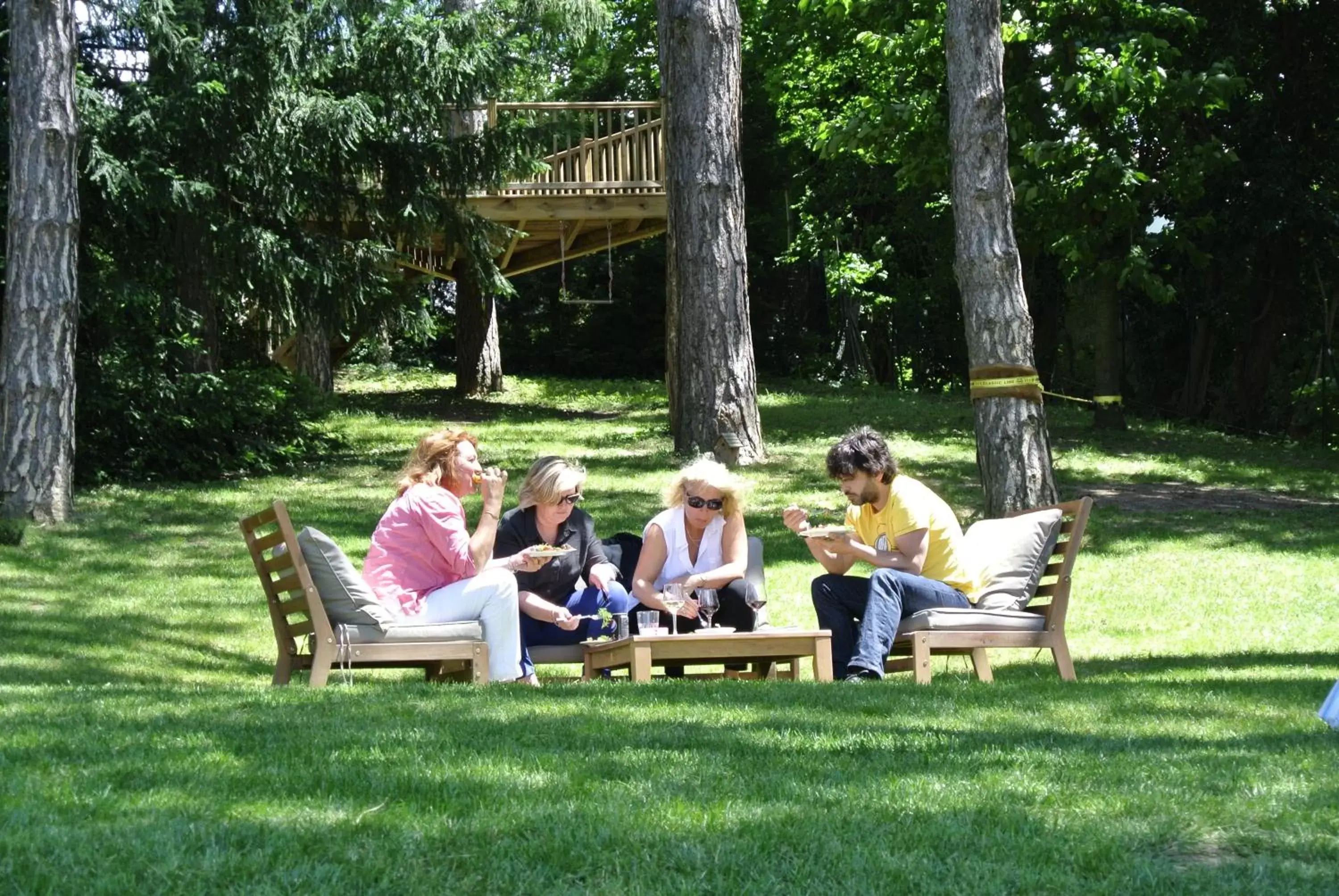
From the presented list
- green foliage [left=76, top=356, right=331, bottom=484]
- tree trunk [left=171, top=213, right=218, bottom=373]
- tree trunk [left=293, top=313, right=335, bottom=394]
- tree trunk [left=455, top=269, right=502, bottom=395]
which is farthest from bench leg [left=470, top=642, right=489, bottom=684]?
tree trunk [left=455, top=269, right=502, bottom=395]

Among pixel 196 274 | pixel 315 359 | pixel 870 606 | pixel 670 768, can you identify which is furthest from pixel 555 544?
pixel 315 359

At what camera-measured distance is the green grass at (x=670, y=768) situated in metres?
4.01

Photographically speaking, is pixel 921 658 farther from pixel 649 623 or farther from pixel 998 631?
pixel 649 623

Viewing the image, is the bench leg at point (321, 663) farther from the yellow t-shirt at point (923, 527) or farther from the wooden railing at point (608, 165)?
the wooden railing at point (608, 165)

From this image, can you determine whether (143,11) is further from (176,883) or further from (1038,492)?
(176,883)

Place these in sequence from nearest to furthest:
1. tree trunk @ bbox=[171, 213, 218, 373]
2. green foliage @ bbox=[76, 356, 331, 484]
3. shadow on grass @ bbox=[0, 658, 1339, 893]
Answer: shadow on grass @ bbox=[0, 658, 1339, 893]
green foliage @ bbox=[76, 356, 331, 484]
tree trunk @ bbox=[171, 213, 218, 373]

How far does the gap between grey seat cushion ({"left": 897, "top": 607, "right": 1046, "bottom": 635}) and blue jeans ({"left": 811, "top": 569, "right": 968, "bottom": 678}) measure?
0.08m

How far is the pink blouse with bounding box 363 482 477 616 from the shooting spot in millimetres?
8352

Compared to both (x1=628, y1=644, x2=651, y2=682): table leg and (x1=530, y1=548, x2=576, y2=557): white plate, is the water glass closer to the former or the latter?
(x1=628, y1=644, x2=651, y2=682): table leg

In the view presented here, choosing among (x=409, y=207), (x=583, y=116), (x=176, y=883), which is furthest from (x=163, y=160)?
(x=176, y=883)

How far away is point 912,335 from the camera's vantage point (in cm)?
3697

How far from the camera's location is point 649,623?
27.4 ft

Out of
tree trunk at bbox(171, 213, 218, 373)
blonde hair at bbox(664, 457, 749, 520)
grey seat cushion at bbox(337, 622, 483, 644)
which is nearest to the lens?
grey seat cushion at bbox(337, 622, 483, 644)

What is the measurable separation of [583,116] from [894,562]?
42.7 ft
